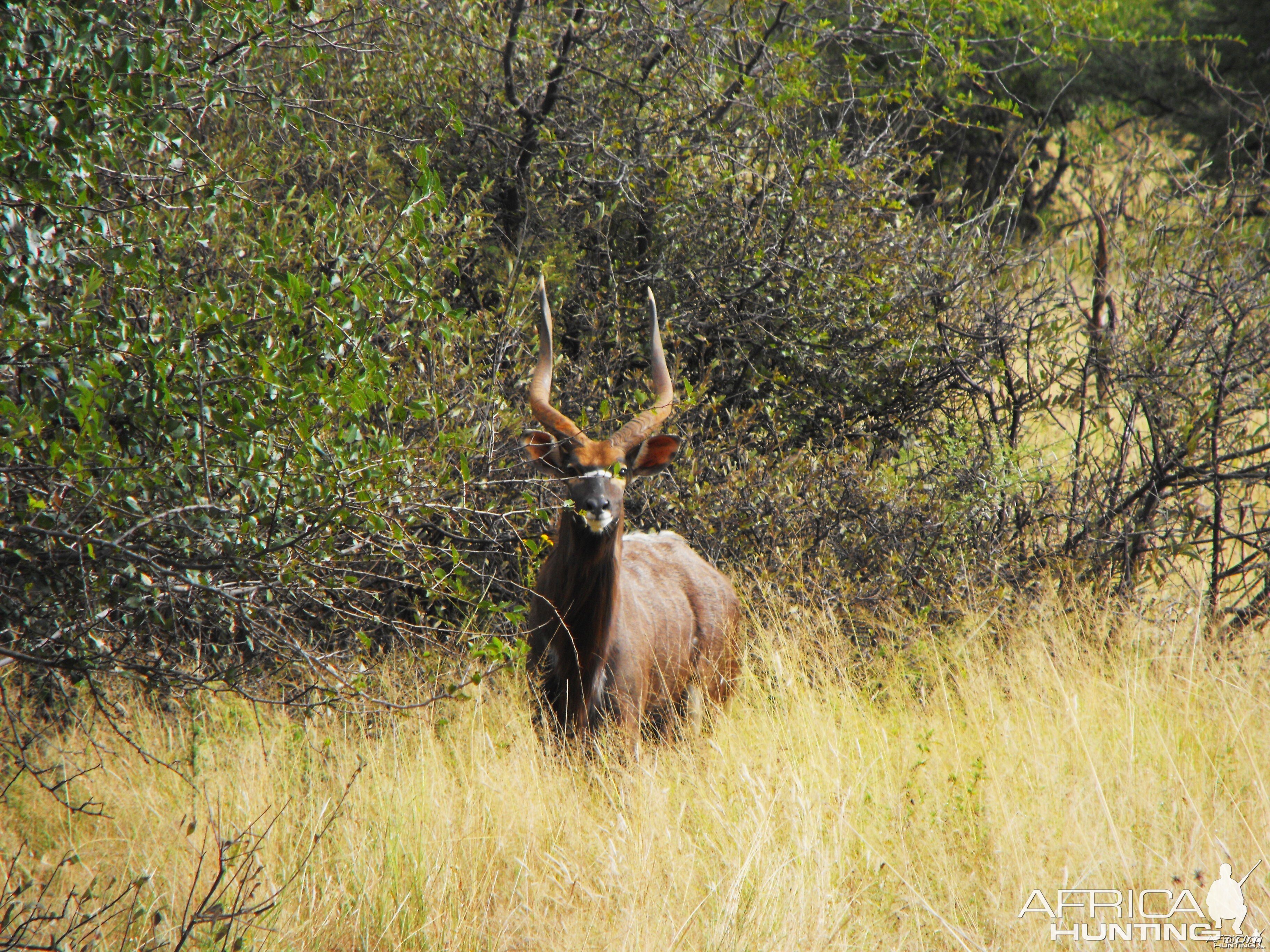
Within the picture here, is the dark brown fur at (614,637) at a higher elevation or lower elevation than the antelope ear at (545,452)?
lower

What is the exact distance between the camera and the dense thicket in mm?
4238

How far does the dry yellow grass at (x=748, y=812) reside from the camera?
11.8 ft

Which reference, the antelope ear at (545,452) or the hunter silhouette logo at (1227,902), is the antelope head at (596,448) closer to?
the antelope ear at (545,452)

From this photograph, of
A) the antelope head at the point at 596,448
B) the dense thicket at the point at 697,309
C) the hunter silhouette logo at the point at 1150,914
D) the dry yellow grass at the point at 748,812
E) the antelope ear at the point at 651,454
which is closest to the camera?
the hunter silhouette logo at the point at 1150,914

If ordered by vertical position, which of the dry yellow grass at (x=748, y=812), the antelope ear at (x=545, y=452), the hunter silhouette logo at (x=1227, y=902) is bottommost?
the dry yellow grass at (x=748, y=812)

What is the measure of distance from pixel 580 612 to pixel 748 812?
4.54ft

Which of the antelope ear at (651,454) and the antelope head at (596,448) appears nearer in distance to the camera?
the antelope head at (596,448)

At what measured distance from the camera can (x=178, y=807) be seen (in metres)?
4.36

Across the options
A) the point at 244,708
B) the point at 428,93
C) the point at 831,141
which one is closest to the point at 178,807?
the point at 244,708

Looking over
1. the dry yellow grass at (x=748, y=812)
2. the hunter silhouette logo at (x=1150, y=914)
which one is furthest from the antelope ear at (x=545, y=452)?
the hunter silhouette logo at (x=1150, y=914)

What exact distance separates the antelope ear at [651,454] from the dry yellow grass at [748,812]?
4.22 ft

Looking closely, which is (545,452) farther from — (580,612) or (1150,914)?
(1150,914)

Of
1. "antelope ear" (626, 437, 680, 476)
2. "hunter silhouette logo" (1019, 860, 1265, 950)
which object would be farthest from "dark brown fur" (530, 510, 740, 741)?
"hunter silhouette logo" (1019, 860, 1265, 950)

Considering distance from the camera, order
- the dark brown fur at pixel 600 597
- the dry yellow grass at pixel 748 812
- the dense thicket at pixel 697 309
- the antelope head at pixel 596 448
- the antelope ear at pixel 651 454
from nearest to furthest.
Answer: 1. the dry yellow grass at pixel 748 812
2. the dense thicket at pixel 697 309
3. the antelope head at pixel 596 448
4. the dark brown fur at pixel 600 597
5. the antelope ear at pixel 651 454
